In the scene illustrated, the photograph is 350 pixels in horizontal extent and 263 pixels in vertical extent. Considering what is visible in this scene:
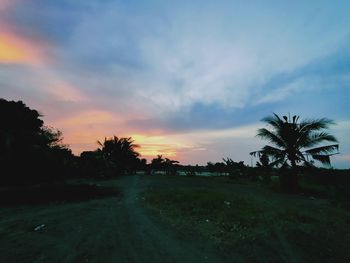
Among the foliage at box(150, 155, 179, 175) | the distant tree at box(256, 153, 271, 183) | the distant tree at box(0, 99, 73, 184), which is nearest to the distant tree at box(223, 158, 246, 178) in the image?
the distant tree at box(256, 153, 271, 183)

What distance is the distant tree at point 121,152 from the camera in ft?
134

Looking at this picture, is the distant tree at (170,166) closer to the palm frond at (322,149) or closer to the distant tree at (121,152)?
the distant tree at (121,152)

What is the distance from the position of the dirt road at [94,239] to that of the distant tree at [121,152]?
98.8ft

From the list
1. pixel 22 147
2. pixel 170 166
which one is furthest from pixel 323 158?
pixel 170 166

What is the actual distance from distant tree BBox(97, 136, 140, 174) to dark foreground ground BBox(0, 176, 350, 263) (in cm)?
2849

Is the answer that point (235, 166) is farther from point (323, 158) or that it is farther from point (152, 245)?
point (152, 245)

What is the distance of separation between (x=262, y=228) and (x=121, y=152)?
34354 millimetres

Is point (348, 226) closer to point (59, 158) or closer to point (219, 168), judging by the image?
point (59, 158)

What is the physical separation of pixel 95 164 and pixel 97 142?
8.62 meters

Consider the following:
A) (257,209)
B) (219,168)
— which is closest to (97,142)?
(219,168)

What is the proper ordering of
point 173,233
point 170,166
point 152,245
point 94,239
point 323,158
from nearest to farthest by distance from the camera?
point 152,245 → point 94,239 → point 173,233 → point 323,158 → point 170,166

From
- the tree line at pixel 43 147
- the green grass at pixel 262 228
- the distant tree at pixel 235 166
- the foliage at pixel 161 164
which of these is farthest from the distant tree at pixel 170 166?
the green grass at pixel 262 228

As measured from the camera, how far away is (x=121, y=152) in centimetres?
4141

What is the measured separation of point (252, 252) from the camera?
660cm
